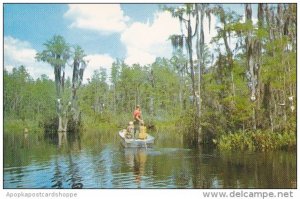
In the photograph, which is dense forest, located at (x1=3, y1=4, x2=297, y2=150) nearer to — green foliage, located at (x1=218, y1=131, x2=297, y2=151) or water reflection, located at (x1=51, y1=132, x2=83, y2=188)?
green foliage, located at (x1=218, y1=131, x2=297, y2=151)

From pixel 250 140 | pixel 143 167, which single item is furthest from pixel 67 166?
pixel 250 140

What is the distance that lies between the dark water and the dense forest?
3.14 ft

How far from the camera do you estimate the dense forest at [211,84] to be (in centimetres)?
1248

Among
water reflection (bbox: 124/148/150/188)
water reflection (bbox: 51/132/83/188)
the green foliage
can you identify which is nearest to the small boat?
water reflection (bbox: 124/148/150/188)

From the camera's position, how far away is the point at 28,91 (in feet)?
54.1

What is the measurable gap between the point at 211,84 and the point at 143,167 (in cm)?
484

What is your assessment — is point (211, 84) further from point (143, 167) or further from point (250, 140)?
point (143, 167)

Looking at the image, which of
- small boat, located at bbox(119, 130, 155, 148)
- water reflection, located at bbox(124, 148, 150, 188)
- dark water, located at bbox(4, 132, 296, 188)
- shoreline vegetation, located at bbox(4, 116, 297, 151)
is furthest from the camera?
small boat, located at bbox(119, 130, 155, 148)

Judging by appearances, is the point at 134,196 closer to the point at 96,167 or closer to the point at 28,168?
the point at 96,167

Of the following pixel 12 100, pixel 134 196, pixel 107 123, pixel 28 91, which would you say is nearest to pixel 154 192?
pixel 134 196

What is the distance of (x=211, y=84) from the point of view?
49.2 feet

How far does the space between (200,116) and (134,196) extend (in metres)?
6.34

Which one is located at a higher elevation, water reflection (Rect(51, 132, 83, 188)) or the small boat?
the small boat

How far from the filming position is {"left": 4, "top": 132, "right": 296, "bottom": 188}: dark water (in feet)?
31.0
